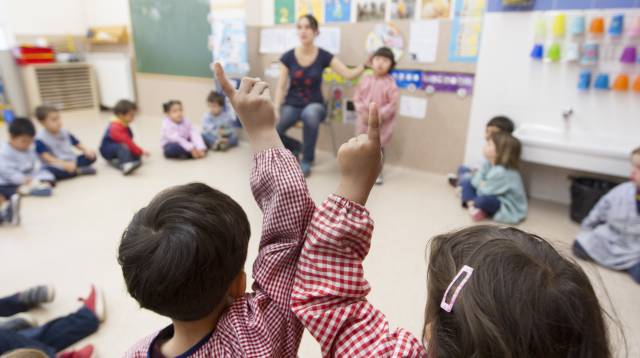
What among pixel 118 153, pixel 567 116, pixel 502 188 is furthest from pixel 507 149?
pixel 118 153

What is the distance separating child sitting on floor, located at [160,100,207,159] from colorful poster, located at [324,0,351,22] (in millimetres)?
1518

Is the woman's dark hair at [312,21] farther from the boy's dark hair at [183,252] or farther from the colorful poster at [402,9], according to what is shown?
the boy's dark hair at [183,252]

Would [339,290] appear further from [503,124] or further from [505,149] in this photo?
[503,124]

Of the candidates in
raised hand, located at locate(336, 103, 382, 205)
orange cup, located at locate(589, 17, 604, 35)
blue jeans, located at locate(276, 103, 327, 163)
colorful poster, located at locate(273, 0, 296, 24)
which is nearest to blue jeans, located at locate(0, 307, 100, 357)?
raised hand, located at locate(336, 103, 382, 205)

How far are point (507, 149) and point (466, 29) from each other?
36.5 inches

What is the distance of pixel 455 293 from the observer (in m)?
0.50

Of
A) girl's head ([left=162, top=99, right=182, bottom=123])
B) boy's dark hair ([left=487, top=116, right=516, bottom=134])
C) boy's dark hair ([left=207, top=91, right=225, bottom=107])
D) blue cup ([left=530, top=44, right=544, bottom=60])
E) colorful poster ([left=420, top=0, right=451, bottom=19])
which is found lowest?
girl's head ([left=162, top=99, right=182, bottom=123])

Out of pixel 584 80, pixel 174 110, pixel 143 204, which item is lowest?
pixel 143 204

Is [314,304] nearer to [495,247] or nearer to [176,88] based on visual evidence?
[495,247]

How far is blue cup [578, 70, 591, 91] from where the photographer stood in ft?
8.11

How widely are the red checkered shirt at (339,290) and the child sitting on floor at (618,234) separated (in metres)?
1.80

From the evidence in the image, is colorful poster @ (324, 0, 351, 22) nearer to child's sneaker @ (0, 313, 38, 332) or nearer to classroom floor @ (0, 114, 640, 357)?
classroom floor @ (0, 114, 640, 357)

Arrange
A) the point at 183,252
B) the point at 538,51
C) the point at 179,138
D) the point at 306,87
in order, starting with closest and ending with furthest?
the point at 183,252 < the point at 538,51 < the point at 306,87 < the point at 179,138

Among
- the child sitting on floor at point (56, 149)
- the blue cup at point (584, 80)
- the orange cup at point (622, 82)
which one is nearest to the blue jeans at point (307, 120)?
the child sitting on floor at point (56, 149)
